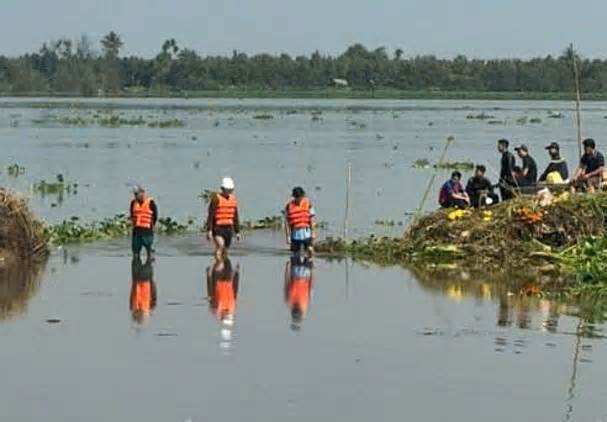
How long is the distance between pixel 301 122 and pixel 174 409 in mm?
81563

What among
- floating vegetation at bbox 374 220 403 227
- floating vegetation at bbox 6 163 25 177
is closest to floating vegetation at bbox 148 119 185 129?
floating vegetation at bbox 6 163 25 177

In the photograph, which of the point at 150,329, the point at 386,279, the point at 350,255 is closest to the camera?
the point at 150,329

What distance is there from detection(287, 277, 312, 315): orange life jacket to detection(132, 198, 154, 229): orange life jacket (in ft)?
9.72

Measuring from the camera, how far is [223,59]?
17425cm

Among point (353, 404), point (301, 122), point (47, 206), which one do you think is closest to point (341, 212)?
point (47, 206)

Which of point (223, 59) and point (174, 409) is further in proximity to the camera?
point (223, 59)

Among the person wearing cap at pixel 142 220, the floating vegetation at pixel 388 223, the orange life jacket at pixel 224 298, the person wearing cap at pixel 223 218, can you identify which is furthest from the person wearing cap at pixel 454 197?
the orange life jacket at pixel 224 298

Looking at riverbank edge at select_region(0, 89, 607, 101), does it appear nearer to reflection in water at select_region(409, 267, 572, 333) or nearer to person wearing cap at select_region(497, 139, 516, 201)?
person wearing cap at select_region(497, 139, 516, 201)

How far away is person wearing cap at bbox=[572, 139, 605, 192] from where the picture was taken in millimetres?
23781

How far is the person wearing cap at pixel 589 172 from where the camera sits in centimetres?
2378

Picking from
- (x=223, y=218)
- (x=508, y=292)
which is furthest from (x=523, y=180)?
(x=508, y=292)

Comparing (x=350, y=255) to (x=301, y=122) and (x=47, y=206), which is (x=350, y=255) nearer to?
(x=47, y=206)

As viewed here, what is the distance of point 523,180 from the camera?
82.8 ft

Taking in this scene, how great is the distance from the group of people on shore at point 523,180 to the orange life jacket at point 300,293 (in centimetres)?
480
